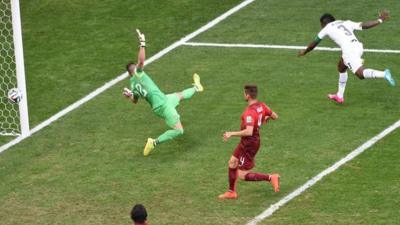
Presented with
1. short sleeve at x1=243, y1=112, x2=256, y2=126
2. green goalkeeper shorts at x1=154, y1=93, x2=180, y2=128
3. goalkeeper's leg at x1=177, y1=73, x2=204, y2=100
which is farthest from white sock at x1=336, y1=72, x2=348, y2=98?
short sleeve at x1=243, y1=112, x2=256, y2=126

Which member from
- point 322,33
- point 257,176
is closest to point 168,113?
point 257,176

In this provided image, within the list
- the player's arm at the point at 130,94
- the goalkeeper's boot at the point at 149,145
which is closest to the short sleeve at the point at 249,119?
the goalkeeper's boot at the point at 149,145

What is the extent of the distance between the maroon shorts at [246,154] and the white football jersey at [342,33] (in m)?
4.69

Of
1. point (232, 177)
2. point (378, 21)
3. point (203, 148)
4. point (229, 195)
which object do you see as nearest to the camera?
point (232, 177)

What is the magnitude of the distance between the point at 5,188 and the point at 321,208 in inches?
224

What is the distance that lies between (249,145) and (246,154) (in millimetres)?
192

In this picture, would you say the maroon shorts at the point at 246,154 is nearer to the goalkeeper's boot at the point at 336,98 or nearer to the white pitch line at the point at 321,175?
Result: the white pitch line at the point at 321,175

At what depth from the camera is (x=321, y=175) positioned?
18.3 m

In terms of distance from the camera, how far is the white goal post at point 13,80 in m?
20.7

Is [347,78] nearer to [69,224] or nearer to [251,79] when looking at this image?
[251,79]

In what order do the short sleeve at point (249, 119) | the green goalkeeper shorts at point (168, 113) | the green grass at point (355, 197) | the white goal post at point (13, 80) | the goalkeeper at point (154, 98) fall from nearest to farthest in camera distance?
1. the green grass at point (355, 197)
2. the short sleeve at point (249, 119)
3. the goalkeeper at point (154, 98)
4. the green goalkeeper shorts at point (168, 113)
5. the white goal post at point (13, 80)

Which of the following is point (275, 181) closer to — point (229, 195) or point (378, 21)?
point (229, 195)

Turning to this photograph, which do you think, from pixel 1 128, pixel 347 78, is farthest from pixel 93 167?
pixel 347 78

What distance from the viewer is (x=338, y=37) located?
21281mm
